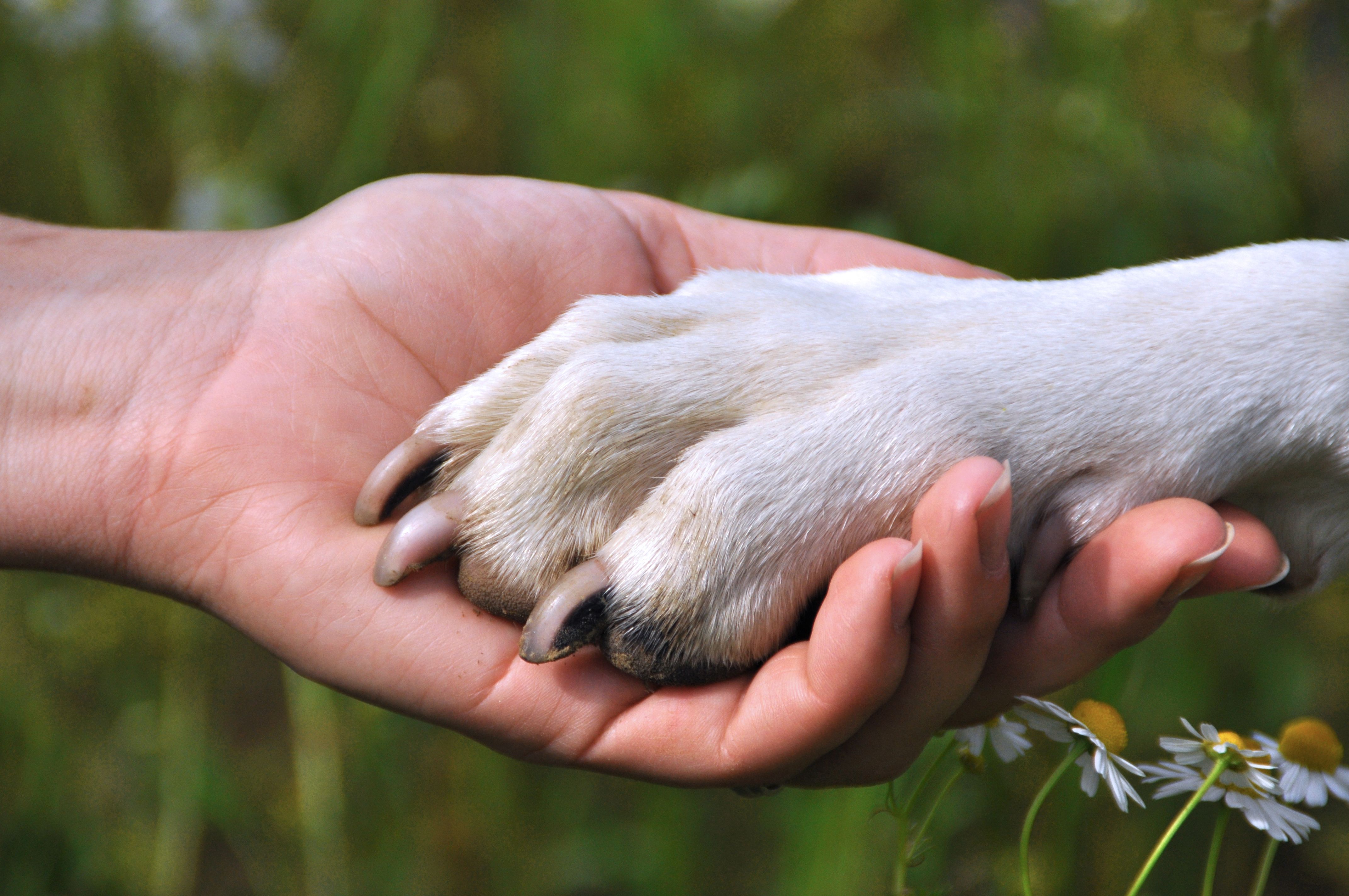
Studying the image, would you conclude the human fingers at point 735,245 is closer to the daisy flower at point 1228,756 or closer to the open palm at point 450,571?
the open palm at point 450,571

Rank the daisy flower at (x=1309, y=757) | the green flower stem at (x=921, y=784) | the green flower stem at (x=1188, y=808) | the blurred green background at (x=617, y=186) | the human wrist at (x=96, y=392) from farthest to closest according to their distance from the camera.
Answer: the blurred green background at (x=617, y=186), the human wrist at (x=96, y=392), the daisy flower at (x=1309, y=757), the green flower stem at (x=921, y=784), the green flower stem at (x=1188, y=808)

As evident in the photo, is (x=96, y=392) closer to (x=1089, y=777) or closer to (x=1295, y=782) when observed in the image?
(x=1089, y=777)

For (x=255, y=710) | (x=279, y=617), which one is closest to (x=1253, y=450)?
(x=279, y=617)

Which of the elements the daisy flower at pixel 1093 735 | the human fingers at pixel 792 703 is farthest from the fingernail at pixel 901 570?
the daisy flower at pixel 1093 735

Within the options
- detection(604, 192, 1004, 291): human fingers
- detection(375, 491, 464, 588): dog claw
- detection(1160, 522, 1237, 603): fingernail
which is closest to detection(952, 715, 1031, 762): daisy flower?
detection(1160, 522, 1237, 603): fingernail

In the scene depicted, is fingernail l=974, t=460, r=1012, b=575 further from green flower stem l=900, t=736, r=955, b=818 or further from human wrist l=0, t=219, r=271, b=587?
human wrist l=0, t=219, r=271, b=587

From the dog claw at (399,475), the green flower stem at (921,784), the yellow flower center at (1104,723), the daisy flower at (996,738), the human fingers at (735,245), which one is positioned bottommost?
the daisy flower at (996,738)

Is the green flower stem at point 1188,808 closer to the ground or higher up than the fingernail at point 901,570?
closer to the ground

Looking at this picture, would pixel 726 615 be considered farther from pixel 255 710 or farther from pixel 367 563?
pixel 255 710

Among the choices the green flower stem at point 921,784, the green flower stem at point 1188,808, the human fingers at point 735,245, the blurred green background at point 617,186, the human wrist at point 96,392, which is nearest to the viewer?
the green flower stem at point 1188,808
